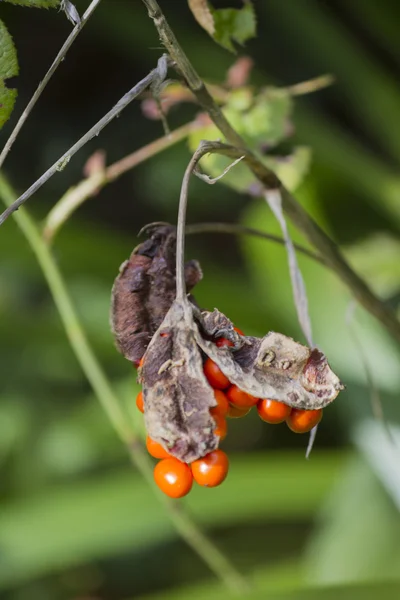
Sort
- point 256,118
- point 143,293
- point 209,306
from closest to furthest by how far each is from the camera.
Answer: point 143,293 < point 256,118 < point 209,306

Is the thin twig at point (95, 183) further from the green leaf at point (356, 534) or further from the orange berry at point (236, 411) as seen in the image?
the green leaf at point (356, 534)

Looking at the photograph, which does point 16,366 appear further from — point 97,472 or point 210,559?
point 210,559

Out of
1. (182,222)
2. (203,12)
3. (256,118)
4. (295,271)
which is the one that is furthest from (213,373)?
(256,118)

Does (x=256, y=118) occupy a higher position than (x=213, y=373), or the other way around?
(x=256, y=118)

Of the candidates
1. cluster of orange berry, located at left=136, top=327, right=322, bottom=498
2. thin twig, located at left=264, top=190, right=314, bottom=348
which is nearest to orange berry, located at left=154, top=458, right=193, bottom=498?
cluster of orange berry, located at left=136, top=327, right=322, bottom=498

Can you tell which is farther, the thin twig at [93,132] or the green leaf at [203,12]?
the green leaf at [203,12]

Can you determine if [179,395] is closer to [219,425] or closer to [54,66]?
[219,425]

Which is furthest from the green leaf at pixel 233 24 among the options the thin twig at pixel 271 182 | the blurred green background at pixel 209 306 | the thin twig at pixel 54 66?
the blurred green background at pixel 209 306
